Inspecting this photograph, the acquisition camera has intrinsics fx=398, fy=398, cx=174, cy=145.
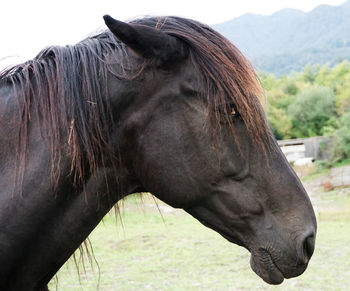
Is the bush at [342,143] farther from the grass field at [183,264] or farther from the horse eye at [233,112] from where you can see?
the horse eye at [233,112]

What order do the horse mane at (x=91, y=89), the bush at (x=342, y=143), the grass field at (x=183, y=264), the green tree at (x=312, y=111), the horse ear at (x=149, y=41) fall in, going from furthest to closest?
1. the green tree at (x=312, y=111)
2. the bush at (x=342, y=143)
3. the grass field at (x=183, y=264)
4. the horse mane at (x=91, y=89)
5. the horse ear at (x=149, y=41)

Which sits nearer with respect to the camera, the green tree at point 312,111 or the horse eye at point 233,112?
the horse eye at point 233,112

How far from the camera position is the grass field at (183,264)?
5.53 metres

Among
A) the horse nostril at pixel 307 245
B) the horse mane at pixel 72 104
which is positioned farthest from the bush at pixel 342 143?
the horse mane at pixel 72 104

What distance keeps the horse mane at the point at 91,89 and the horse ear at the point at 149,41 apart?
67 millimetres

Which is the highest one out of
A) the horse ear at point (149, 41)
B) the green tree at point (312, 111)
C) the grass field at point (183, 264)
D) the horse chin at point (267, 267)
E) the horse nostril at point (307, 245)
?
the horse ear at point (149, 41)

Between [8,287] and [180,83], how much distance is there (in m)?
0.98

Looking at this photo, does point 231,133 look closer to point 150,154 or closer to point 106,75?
point 150,154

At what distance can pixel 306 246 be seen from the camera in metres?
1.50

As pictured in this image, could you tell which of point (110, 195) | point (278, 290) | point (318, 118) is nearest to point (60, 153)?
point (110, 195)

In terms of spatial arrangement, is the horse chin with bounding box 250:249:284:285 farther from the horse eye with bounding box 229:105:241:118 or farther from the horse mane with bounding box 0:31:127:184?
the horse mane with bounding box 0:31:127:184

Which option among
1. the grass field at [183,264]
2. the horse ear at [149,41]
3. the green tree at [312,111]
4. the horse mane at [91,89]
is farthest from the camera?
the green tree at [312,111]

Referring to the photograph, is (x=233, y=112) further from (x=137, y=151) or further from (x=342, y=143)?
(x=342, y=143)

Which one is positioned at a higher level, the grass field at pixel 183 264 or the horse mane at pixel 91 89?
the horse mane at pixel 91 89
